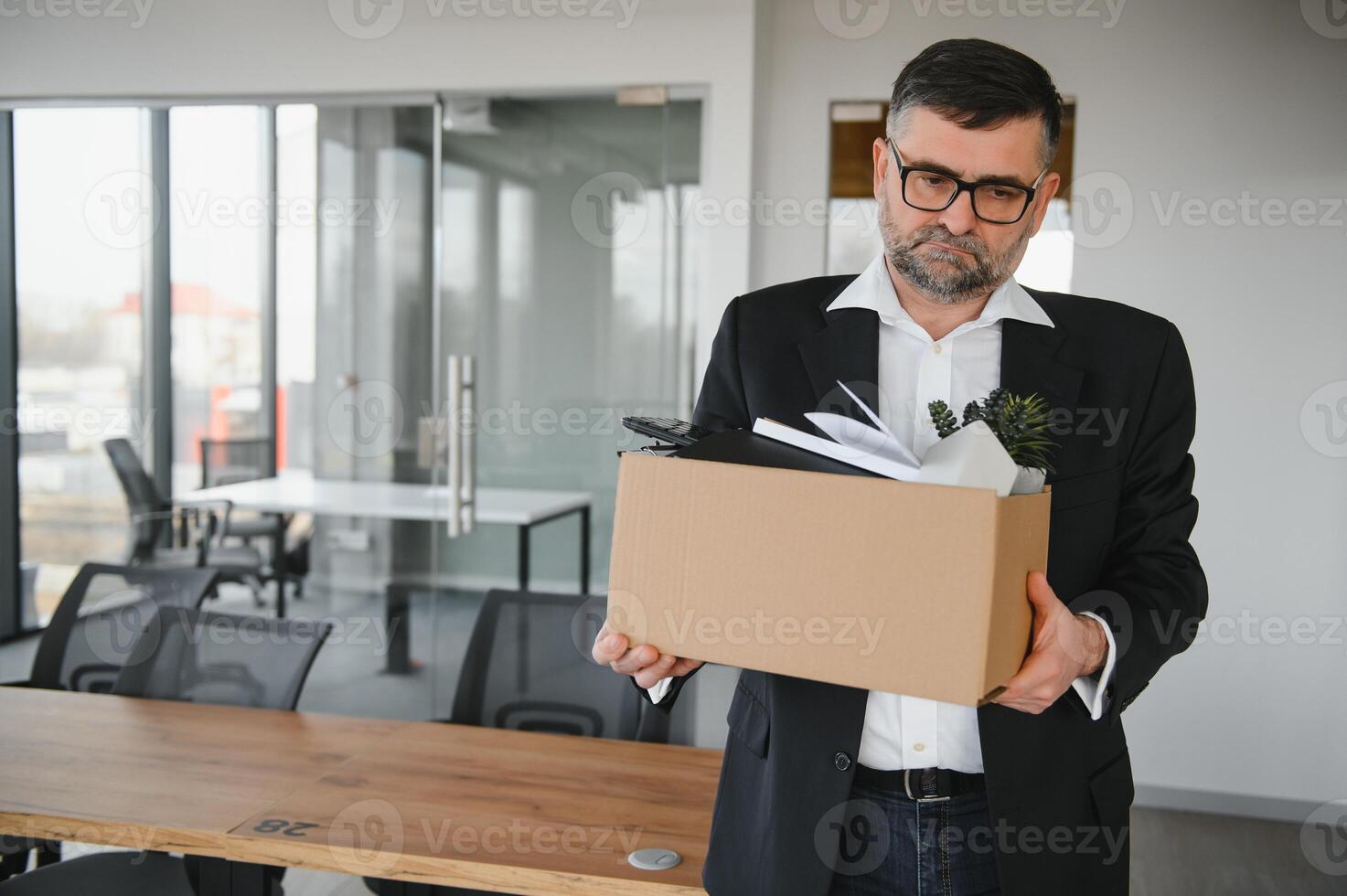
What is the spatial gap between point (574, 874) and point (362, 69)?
3.35m

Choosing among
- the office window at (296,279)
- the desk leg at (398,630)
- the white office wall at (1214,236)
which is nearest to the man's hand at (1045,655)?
the white office wall at (1214,236)

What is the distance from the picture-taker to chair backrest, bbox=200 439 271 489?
6168 mm

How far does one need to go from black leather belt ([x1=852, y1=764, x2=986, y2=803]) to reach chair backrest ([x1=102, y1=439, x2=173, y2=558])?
5.14 metres

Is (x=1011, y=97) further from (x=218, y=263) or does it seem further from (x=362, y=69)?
(x=218, y=263)

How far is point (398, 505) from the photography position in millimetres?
4691

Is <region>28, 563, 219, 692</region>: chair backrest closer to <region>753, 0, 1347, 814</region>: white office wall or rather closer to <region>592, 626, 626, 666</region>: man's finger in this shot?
<region>592, 626, 626, 666</region>: man's finger

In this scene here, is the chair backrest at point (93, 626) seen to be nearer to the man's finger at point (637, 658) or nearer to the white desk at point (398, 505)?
the white desk at point (398, 505)

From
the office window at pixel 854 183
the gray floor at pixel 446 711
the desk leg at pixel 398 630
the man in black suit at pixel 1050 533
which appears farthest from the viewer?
the desk leg at pixel 398 630

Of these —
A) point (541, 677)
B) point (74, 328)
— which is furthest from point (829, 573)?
point (74, 328)

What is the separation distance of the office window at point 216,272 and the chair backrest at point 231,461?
27.0 inches

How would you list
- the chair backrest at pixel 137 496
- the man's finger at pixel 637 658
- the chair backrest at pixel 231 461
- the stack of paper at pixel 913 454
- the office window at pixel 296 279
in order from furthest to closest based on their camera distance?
the office window at pixel 296 279
the chair backrest at pixel 231 461
the chair backrest at pixel 137 496
the man's finger at pixel 637 658
the stack of paper at pixel 913 454

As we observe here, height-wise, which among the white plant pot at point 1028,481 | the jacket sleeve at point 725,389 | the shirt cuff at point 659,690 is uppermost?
the jacket sleeve at point 725,389

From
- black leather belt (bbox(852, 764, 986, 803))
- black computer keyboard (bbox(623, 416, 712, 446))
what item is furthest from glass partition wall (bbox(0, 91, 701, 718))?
black computer keyboard (bbox(623, 416, 712, 446))

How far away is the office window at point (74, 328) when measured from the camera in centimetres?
577
